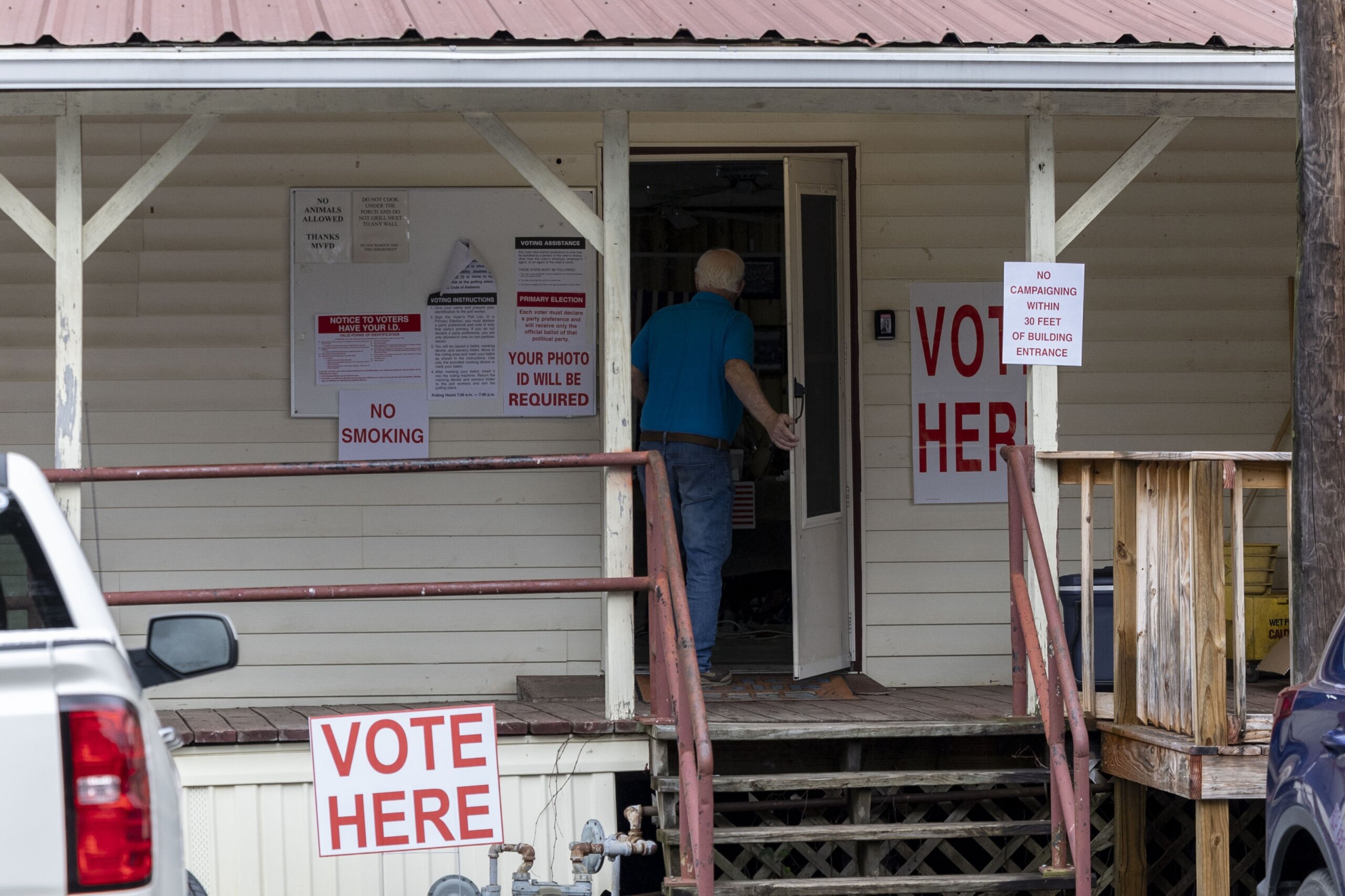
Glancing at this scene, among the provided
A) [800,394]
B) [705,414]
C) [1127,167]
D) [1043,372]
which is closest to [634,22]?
[705,414]

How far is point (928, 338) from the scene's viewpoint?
7555 mm

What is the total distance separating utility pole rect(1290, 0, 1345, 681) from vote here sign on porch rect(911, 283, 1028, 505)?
9.18 feet

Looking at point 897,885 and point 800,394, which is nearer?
point 897,885

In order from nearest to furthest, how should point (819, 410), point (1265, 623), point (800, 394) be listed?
point (1265, 623), point (800, 394), point (819, 410)

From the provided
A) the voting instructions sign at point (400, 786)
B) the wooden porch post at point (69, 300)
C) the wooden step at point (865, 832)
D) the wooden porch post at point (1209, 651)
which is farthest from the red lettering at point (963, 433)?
the wooden porch post at point (69, 300)

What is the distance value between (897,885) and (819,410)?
8.89 ft

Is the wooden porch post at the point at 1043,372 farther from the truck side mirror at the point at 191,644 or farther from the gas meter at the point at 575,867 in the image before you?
the truck side mirror at the point at 191,644

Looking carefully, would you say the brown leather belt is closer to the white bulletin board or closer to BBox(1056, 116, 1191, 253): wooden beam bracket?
the white bulletin board

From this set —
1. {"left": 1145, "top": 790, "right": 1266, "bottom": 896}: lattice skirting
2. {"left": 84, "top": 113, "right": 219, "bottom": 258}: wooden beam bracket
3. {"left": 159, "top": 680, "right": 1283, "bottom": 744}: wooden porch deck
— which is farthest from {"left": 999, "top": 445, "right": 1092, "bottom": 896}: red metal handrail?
{"left": 84, "top": 113, "right": 219, "bottom": 258}: wooden beam bracket

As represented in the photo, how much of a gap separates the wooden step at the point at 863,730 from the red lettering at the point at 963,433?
1.84 meters

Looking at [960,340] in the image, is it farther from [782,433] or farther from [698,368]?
[698,368]

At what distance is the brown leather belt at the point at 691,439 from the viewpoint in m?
6.65

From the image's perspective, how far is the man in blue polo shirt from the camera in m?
6.60

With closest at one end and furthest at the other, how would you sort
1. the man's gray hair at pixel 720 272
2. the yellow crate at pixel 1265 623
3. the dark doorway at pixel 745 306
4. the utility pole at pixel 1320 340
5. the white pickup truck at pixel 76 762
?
the white pickup truck at pixel 76 762 → the utility pole at pixel 1320 340 → the man's gray hair at pixel 720 272 → the yellow crate at pixel 1265 623 → the dark doorway at pixel 745 306
